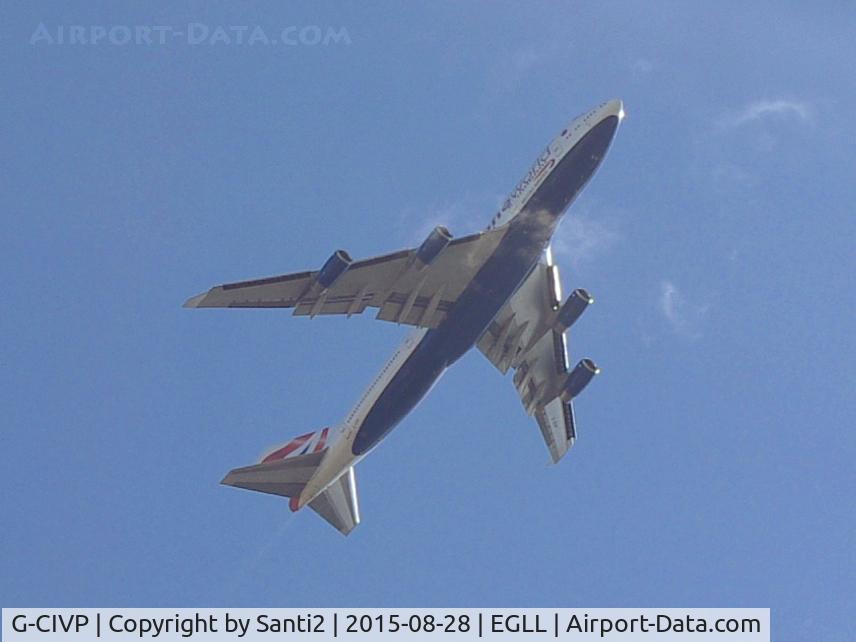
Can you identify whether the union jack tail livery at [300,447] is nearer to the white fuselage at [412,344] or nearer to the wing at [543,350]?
the white fuselage at [412,344]

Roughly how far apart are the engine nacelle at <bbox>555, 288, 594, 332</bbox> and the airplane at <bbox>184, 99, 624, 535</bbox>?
0.16 feet

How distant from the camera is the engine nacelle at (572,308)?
4716 cm

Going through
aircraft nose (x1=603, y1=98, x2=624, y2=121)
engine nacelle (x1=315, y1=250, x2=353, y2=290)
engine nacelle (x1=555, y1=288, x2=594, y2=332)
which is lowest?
engine nacelle (x1=315, y1=250, x2=353, y2=290)

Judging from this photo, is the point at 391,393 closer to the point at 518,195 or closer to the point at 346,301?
→ the point at 346,301

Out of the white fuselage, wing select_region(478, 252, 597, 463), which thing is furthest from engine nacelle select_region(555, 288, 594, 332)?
the white fuselage

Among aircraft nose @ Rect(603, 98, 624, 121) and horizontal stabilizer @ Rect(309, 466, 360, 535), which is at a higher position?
aircraft nose @ Rect(603, 98, 624, 121)

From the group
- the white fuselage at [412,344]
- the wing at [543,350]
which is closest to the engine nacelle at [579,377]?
the wing at [543,350]

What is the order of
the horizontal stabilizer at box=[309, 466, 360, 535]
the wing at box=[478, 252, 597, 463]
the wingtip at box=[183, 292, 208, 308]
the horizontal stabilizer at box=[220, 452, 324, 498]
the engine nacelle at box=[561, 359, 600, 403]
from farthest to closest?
the horizontal stabilizer at box=[309, 466, 360, 535]
the engine nacelle at box=[561, 359, 600, 403]
the wing at box=[478, 252, 597, 463]
the horizontal stabilizer at box=[220, 452, 324, 498]
the wingtip at box=[183, 292, 208, 308]

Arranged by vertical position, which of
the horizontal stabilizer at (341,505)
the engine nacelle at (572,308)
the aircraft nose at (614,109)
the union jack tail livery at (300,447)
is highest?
the aircraft nose at (614,109)

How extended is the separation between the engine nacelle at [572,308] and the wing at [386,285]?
5.67 m

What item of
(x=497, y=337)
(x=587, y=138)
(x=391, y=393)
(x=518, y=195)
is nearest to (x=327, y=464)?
(x=391, y=393)

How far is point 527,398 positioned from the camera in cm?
5272

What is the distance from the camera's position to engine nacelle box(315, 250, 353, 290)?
40.2 metres

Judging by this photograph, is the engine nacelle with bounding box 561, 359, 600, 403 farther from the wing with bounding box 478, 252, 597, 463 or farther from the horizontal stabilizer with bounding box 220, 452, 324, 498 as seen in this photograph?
the horizontal stabilizer with bounding box 220, 452, 324, 498
